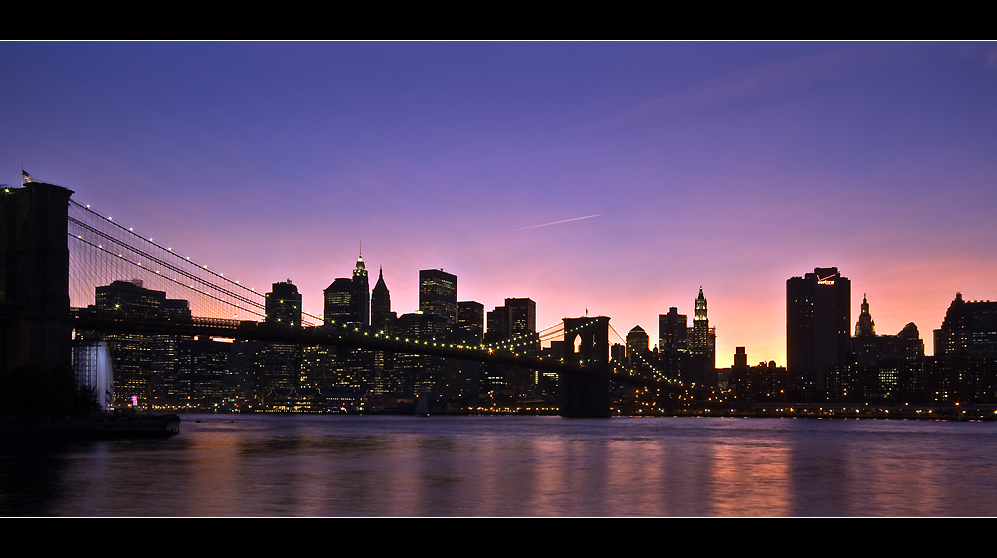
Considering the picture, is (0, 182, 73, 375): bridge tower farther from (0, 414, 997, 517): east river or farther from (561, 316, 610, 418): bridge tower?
(561, 316, 610, 418): bridge tower

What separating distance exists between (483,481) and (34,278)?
31.1 m

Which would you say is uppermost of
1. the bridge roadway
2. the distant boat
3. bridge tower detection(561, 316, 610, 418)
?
the bridge roadway

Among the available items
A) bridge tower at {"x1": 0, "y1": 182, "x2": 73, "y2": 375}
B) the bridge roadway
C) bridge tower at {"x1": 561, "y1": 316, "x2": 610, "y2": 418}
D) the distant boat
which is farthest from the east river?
the distant boat

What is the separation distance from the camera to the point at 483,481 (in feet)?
103

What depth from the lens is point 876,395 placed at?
554 feet

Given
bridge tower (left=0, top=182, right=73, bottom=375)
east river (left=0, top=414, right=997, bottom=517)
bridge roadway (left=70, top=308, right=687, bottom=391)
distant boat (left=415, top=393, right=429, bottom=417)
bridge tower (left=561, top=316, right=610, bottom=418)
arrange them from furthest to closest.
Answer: distant boat (left=415, top=393, right=429, bottom=417), bridge tower (left=561, top=316, right=610, bottom=418), bridge roadway (left=70, top=308, right=687, bottom=391), bridge tower (left=0, top=182, right=73, bottom=375), east river (left=0, top=414, right=997, bottom=517)

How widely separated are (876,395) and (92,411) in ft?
483

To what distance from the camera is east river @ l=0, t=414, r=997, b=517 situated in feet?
78.7

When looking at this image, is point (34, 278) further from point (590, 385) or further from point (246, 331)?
point (590, 385)

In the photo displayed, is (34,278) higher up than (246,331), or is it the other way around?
(34,278)

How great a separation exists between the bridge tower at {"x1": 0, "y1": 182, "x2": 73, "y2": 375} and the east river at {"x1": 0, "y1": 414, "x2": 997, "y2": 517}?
676 centimetres

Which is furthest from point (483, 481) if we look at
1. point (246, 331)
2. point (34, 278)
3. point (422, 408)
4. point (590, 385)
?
point (422, 408)
